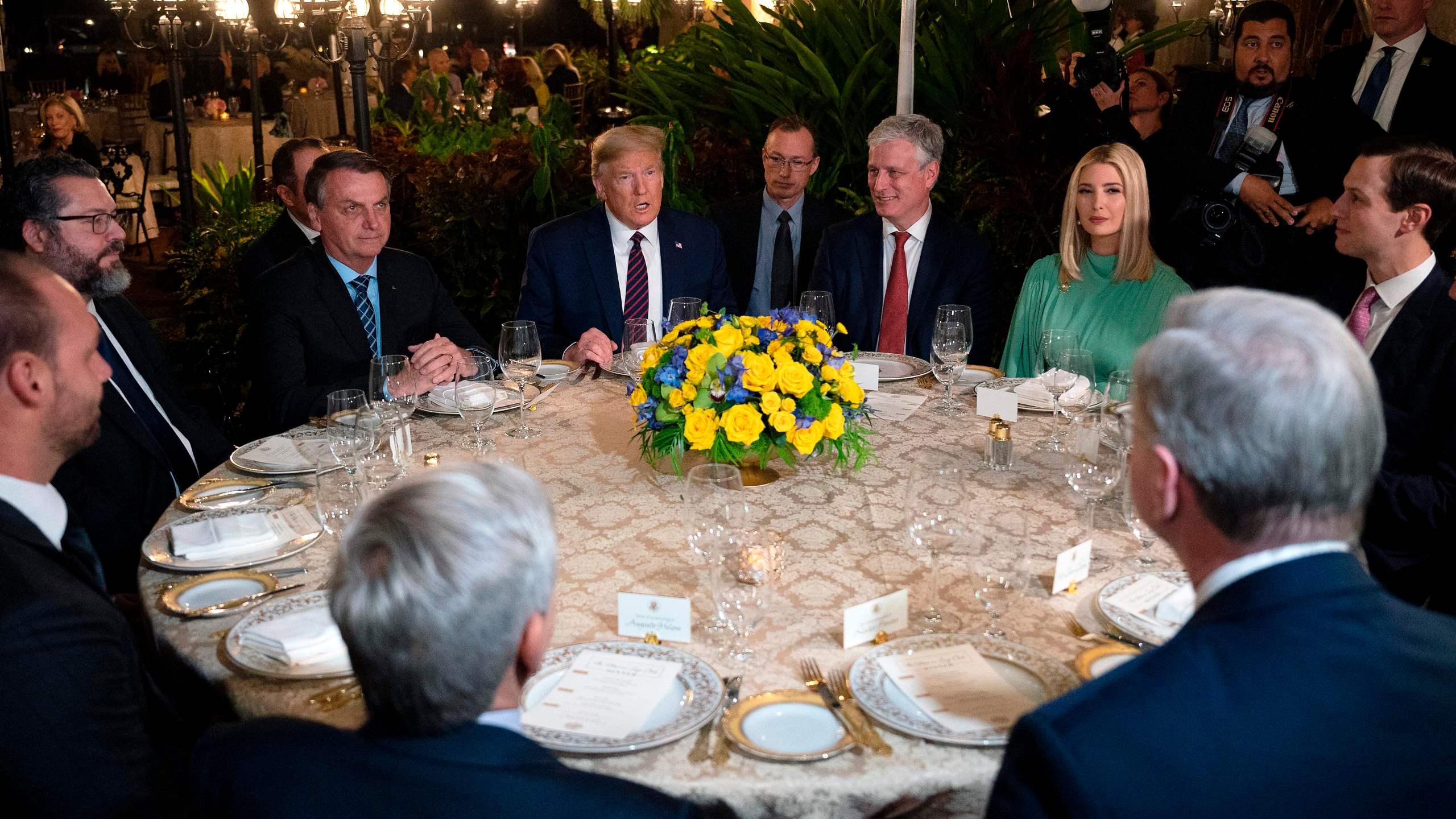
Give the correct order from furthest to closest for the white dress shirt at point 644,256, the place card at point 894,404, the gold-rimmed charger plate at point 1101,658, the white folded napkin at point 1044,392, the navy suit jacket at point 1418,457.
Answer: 1. the white dress shirt at point 644,256
2. the place card at point 894,404
3. the white folded napkin at point 1044,392
4. the navy suit jacket at point 1418,457
5. the gold-rimmed charger plate at point 1101,658

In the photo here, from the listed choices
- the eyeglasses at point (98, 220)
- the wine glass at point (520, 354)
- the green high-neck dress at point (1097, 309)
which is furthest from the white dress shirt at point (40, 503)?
the green high-neck dress at point (1097, 309)

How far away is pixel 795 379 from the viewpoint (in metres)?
2.24

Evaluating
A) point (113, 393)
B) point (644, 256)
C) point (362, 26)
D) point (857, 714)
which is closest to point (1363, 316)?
point (857, 714)

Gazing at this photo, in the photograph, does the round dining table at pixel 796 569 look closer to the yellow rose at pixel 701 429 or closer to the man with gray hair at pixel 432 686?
the man with gray hair at pixel 432 686

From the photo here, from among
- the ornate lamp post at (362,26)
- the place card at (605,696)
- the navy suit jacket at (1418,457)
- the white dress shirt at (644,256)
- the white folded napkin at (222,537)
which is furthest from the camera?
the ornate lamp post at (362,26)

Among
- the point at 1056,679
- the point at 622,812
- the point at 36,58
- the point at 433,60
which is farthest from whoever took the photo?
the point at 36,58

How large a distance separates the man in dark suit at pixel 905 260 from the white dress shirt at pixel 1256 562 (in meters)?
2.79

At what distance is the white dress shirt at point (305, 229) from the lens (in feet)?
14.3

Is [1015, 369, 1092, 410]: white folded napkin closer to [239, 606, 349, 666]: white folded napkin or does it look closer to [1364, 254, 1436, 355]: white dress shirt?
[1364, 254, 1436, 355]: white dress shirt

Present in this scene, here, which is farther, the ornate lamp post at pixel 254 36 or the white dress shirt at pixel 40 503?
the ornate lamp post at pixel 254 36

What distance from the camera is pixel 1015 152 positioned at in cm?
446

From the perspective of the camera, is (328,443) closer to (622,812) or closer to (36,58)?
(622,812)

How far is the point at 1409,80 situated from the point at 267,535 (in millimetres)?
4152

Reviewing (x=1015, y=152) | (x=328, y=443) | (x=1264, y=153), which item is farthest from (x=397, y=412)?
(x=1264, y=153)
